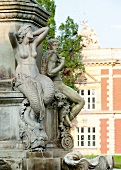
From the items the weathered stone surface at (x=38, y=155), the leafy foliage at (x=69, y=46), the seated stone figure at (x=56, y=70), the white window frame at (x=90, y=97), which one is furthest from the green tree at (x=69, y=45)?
the weathered stone surface at (x=38, y=155)

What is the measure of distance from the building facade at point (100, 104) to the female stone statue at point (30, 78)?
123 ft

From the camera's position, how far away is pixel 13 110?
7707mm

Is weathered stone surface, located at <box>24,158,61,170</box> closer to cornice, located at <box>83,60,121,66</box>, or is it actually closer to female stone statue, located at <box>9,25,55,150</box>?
female stone statue, located at <box>9,25,55,150</box>

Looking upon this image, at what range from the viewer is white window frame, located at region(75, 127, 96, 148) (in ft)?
150

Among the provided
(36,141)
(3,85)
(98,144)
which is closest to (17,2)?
(3,85)

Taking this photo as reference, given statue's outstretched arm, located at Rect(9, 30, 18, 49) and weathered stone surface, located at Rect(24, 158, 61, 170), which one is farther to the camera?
statue's outstretched arm, located at Rect(9, 30, 18, 49)

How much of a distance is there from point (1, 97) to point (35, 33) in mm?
1132

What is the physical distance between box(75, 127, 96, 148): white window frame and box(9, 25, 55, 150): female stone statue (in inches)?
1501

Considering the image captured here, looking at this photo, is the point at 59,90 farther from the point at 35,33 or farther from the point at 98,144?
the point at 98,144

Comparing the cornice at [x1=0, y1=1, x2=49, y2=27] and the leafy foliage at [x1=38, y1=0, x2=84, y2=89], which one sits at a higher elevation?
the leafy foliage at [x1=38, y1=0, x2=84, y2=89]

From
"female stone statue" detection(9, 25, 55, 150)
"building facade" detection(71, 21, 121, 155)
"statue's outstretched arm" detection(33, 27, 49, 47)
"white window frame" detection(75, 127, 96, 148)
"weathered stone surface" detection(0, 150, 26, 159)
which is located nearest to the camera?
"weathered stone surface" detection(0, 150, 26, 159)

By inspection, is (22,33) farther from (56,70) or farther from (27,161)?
(27,161)

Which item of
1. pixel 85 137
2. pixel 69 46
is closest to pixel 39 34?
pixel 69 46

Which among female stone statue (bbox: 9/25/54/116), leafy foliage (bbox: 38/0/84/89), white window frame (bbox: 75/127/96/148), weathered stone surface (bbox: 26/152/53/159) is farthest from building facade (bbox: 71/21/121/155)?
→ weathered stone surface (bbox: 26/152/53/159)
